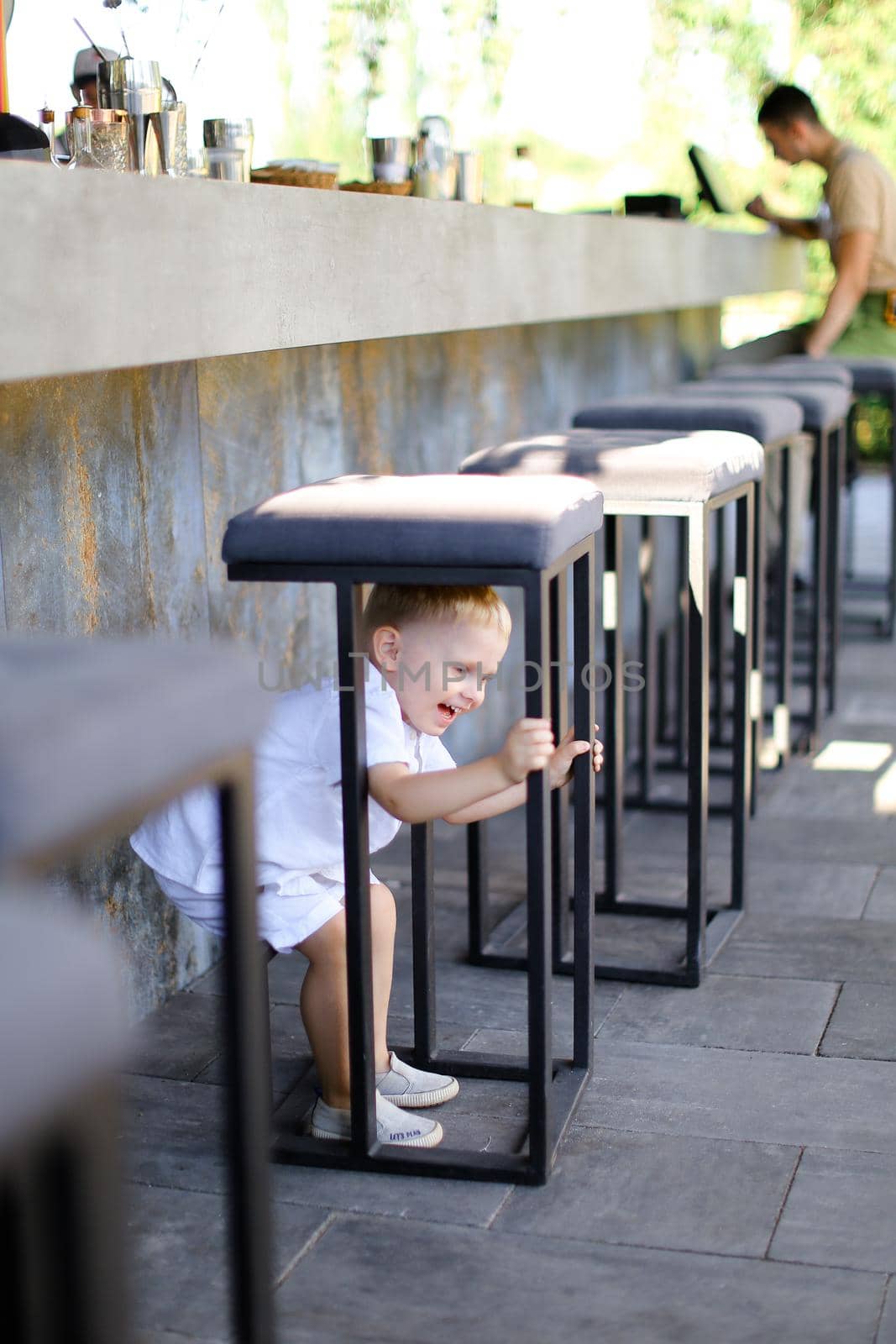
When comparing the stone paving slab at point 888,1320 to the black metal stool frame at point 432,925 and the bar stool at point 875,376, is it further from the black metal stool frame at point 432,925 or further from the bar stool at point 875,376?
the bar stool at point 875,376

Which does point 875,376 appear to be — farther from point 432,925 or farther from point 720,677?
point 432,925

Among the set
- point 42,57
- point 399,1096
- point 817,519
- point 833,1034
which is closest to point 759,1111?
point 833,1034

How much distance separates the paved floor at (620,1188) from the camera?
146 cm

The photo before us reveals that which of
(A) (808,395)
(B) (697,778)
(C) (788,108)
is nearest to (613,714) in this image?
(B) (697,778)

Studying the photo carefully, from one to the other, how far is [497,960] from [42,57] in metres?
1.78

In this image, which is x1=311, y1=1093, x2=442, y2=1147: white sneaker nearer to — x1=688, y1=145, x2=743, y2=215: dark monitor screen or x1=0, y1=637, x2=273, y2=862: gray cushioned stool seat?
x1=0, y1=637, x2=273, y2=862: gray cushioned stool seat

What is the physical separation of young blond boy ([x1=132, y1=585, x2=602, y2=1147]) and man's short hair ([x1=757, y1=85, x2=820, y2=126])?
3571 millimetres

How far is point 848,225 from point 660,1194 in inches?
141

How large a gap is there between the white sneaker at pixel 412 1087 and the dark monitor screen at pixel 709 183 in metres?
3.65

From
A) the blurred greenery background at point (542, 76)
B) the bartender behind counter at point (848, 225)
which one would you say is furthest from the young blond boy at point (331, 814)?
the bartender behind counter at point (848, 225)

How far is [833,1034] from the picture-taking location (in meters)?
2.10

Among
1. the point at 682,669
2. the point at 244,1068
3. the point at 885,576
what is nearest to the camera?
the point at 244,1068

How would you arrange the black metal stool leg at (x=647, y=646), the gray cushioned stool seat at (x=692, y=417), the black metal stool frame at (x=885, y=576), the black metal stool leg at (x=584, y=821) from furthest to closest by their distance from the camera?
the black metal stool frame at (x=885, y=576), the black metal stool leg at (x=647, y=646), the gray cushioned stool seat at (x=692, y=417), the black metal stool leg at (x=584, y=821)

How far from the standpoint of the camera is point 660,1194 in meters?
1.68
